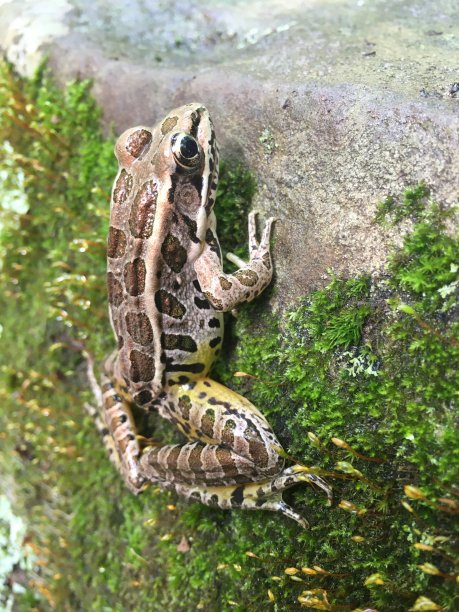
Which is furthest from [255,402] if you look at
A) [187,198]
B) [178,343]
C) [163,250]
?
[187,198]

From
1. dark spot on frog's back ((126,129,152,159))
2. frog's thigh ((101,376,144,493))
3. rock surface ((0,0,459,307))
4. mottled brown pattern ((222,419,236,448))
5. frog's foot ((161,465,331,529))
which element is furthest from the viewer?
frog's thigh ((101,376,144,493))

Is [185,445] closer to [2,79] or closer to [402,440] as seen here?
[402,440]

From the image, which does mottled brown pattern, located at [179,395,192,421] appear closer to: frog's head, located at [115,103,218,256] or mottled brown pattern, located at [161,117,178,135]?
frog's head, located at [115,103,218,256]

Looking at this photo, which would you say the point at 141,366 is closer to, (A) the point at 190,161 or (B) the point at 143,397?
(B) the point at 143,397

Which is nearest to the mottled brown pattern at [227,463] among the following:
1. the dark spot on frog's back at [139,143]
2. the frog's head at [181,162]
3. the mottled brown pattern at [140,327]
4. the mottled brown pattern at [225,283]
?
the mottled brown pattern at [140,327]

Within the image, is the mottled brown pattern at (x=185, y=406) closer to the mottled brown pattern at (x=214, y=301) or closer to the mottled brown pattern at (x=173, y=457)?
the mottled brown pattern at (x=173, y=457)

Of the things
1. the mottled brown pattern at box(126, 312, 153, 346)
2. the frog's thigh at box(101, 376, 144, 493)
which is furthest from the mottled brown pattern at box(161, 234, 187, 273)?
the frog's thigh at box(101, 376, 144, 493)
